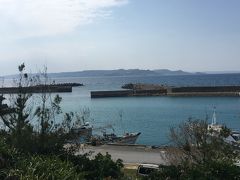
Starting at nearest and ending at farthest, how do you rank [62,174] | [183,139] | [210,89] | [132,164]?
[62,174] < [183,139] < [132,164] < [210,89]

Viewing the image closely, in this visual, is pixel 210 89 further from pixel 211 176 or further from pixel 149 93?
pixel 211 176

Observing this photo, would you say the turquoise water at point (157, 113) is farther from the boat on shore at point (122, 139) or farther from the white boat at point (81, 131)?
the white boat at point (81, 131)

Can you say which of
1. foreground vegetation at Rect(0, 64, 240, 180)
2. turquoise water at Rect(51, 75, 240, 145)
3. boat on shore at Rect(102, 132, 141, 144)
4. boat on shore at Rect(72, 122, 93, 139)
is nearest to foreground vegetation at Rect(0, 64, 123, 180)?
foreground vegetation at Rect(0, 64, 240, 180)

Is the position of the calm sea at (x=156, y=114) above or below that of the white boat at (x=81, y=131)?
below

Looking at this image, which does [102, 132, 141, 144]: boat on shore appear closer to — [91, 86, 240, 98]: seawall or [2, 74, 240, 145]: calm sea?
[2, 74, 240, 145]: calm sea

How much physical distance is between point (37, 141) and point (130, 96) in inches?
4044

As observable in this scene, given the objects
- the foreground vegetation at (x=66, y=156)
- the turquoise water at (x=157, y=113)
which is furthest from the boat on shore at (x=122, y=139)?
the foreground vegetation at (x=66, y=156)

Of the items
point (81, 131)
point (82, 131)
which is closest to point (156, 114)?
point (82, 131)

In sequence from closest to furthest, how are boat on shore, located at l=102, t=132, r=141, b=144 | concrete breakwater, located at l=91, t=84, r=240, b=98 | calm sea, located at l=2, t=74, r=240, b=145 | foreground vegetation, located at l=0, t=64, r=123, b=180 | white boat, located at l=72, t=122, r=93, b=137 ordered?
1. foreground vegetation, located at l=0, t=64, r=123, b=180
2. white boat, located at l=72, t=122, r=93, b=137
3. boat on shore, located at l=102, t=132, r=141, b=144
4. calm sea, located at l=2, t=74, r=240, b=145
5. concrete breakwater, located at l=91, t=84, r=240, b=98

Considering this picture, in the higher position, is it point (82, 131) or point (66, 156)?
point (66, 156)

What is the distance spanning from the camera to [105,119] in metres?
73.5

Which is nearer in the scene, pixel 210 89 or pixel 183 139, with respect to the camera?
pixel 183 139

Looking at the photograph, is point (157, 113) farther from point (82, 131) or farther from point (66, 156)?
point (66, 156)

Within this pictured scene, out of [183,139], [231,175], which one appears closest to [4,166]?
[231,175]
